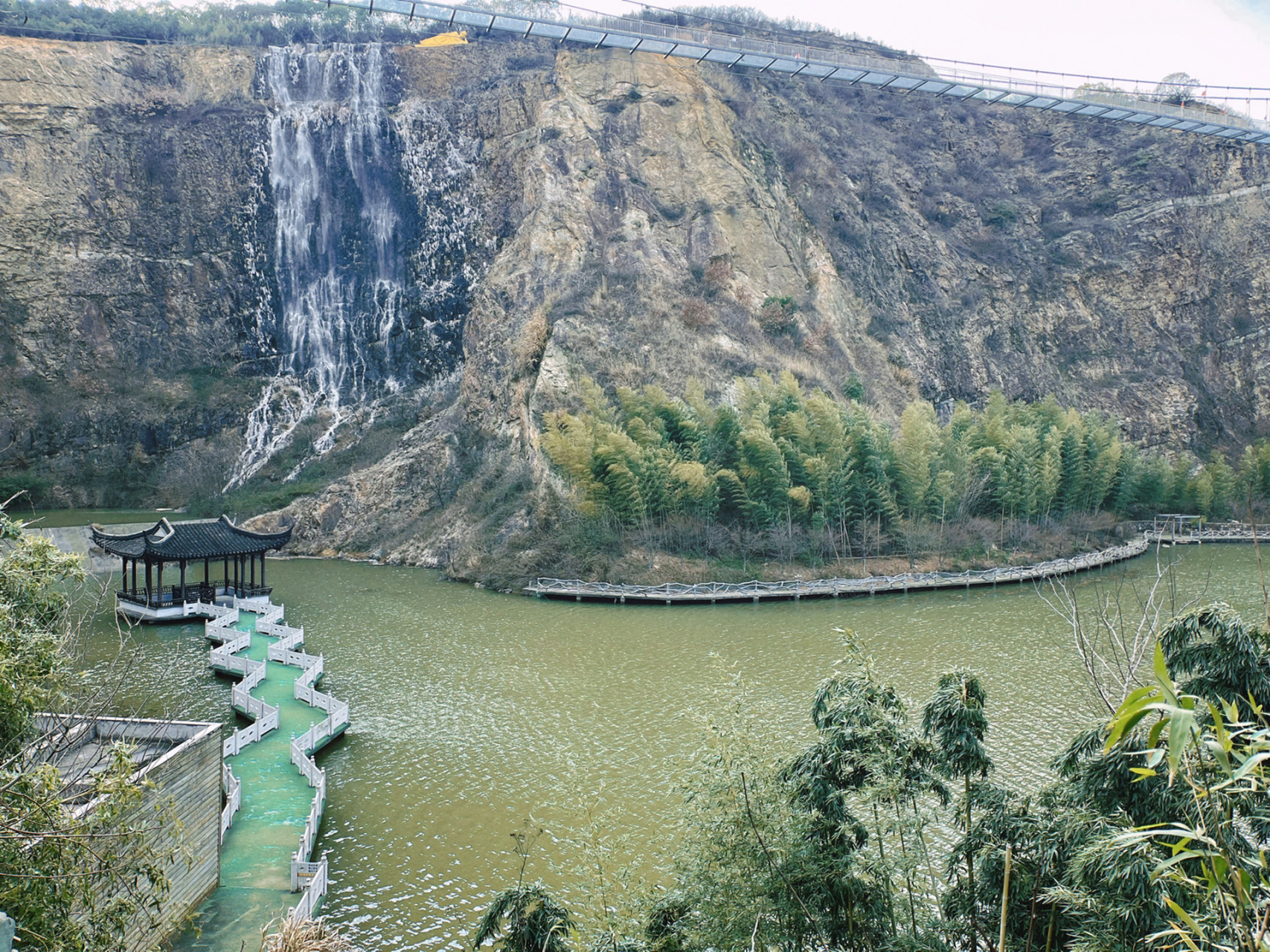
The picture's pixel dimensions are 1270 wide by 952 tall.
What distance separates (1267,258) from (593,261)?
1803 inches

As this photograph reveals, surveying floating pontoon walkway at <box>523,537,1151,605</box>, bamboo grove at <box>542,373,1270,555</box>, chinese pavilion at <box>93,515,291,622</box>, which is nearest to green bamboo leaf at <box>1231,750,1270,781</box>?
floating pontoon walkway at <box>523,537,1151,605</box>

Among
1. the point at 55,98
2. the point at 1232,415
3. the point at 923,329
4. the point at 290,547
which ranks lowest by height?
the point at 290,547

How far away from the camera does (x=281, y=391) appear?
161ft

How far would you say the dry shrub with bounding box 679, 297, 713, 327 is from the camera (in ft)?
A: 135

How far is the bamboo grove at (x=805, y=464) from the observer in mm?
31188

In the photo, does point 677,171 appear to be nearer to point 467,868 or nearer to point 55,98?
point 55,98

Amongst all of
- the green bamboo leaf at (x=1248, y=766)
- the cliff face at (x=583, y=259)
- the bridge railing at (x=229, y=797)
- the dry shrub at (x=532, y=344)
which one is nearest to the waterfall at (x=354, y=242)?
the cliff face at (x=583, y=259)

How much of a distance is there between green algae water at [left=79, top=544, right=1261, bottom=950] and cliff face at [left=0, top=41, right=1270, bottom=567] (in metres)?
14.6

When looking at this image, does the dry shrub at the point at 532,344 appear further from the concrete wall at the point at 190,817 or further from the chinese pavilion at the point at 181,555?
the concrete wall at the point at 190,817

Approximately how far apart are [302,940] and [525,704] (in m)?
10.5

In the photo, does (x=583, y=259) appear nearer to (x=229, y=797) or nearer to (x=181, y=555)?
(x=181, y=555)

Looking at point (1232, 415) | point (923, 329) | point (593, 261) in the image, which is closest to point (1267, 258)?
point (1232, 415)

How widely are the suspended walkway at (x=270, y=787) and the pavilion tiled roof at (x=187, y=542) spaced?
4.43 metres

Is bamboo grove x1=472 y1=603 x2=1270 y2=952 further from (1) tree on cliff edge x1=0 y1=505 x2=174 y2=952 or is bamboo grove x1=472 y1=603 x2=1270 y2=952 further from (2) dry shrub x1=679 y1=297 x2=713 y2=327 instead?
(2) dry shrub x1=679 y1=297 x2=713 y2=327
